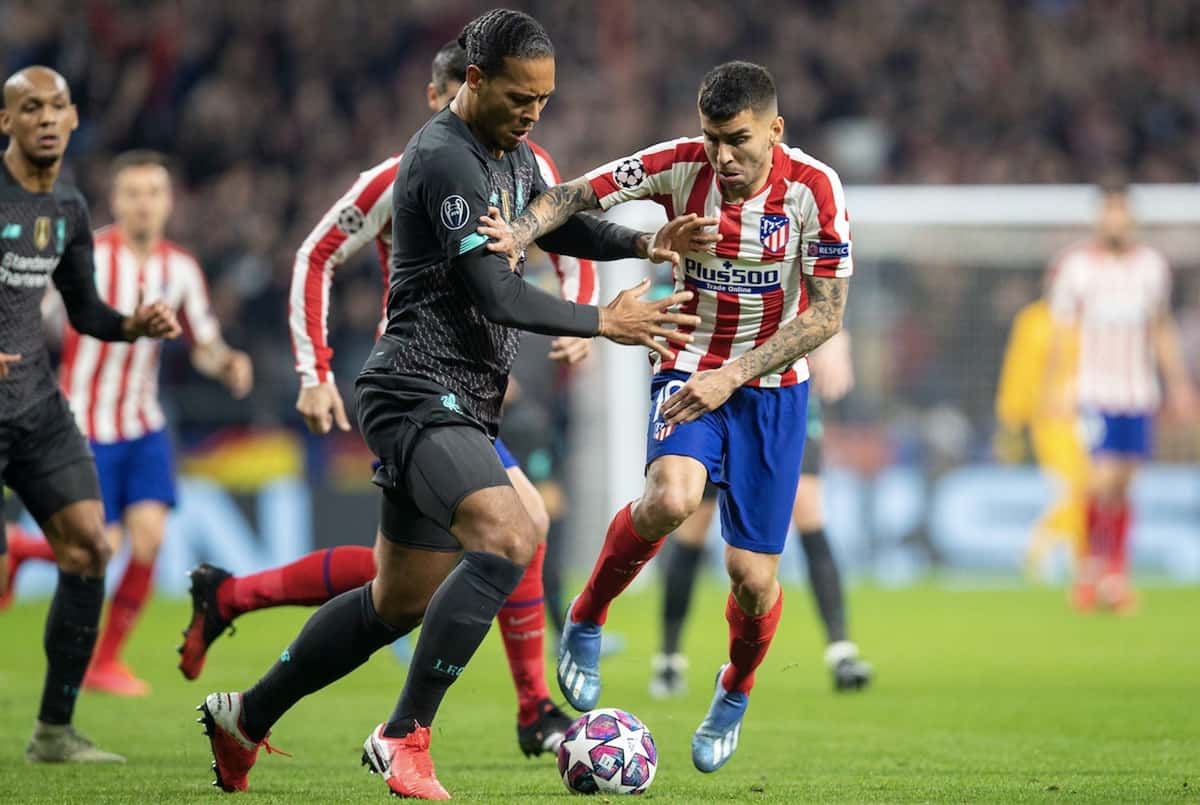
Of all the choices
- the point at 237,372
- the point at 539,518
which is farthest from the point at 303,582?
the point at 237,372

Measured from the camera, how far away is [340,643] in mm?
4852

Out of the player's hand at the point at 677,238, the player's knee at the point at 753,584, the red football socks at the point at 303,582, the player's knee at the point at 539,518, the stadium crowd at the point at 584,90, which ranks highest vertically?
the stadium crowd at the point at 584,90

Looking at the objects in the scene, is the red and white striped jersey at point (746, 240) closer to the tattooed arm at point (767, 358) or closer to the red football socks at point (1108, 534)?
the tattooed arm at point (767, 358)

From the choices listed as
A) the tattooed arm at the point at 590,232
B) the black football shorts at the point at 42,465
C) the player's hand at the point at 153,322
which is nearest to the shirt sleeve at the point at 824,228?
the tattooed arm at the point at 590,232

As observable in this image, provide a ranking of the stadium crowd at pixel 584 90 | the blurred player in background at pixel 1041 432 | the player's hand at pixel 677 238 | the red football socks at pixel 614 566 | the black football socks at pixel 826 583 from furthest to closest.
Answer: the stadium crowd at pixel 584 90 < the blurred player in background at pixel 1041 432 < the black football socks at pixel 826 583 < the red football socks at pixel 614 566 < the player's hand at pixel 677 238

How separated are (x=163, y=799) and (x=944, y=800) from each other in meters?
2.16

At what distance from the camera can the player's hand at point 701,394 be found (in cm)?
525

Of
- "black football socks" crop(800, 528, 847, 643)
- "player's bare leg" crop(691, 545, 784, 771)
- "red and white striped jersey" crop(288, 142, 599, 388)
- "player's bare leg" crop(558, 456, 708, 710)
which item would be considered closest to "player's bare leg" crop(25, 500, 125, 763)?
"red and white striped jersey" crop(288, 142, 599, 388)

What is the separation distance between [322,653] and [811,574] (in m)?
3.64

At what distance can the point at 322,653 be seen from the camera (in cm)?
485

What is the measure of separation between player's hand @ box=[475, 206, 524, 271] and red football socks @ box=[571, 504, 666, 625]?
3.84ft

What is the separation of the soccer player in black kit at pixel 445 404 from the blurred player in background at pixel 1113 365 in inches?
281

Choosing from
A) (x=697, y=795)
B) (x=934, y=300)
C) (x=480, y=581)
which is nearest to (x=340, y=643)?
(x=480, y=581)

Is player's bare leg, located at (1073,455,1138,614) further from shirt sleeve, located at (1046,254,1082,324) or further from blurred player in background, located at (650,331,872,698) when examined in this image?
blurred player in background, located at (650,331,872,698)
